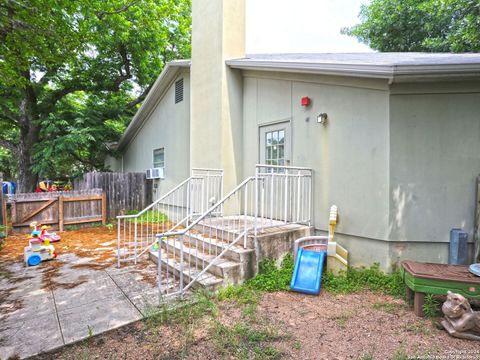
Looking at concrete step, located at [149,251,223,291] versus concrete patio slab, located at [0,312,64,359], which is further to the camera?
concrete step, located at [149,251,223,291]

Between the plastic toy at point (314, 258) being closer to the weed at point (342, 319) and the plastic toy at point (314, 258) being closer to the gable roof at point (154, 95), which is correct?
the weed at point (342, 319)

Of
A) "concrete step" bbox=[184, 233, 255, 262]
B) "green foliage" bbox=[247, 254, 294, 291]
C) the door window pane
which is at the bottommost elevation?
"green foliage" bbox=[247, 254, 294, 291]

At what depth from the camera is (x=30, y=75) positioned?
11727mm

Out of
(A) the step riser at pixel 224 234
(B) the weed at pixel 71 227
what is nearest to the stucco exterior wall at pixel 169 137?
(B) the weed at pixel 71 227

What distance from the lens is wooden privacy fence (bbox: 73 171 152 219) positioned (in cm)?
939

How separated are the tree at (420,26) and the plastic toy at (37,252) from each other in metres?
14.5

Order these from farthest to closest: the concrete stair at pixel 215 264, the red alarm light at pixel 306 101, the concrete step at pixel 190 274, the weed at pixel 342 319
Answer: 1. the red alarm light at pixel 306 101
2. the concrete stair at pixel 215 264
3. the concrete step at pixel 190 274
4. the weed at pixel 342 319

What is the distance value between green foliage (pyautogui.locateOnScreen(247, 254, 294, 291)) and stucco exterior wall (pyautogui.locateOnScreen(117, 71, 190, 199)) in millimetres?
4735

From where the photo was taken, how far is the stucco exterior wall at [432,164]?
4.00 m

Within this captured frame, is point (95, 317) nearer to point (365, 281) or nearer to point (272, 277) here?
point (272, 277)

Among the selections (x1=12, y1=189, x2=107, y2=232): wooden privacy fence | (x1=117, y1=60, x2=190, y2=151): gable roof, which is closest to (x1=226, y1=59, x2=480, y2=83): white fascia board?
(x1=117, y1=60, x2=190, y2=151): gable roof

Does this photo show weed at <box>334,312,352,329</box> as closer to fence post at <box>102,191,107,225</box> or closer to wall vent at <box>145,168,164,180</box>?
wall vent at <box>145,168,164,180</box>

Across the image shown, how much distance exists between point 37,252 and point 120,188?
4636mm

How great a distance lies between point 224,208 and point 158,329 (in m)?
3.42
